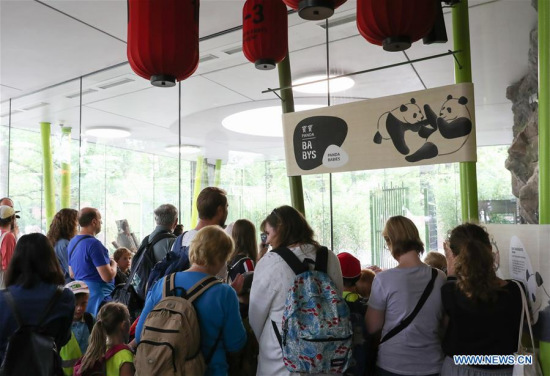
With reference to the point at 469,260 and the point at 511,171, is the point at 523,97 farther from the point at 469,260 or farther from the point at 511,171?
the point at 469,260

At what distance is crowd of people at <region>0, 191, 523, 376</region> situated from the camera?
1866mm

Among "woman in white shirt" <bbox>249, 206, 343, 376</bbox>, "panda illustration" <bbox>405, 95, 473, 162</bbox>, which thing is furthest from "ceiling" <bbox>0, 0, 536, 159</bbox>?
"woman in white shirt" <bbox>249, 206, 343, 376</bbox>

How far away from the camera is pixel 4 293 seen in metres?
2.05

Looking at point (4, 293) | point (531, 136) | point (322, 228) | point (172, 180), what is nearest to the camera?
point (4, 293)

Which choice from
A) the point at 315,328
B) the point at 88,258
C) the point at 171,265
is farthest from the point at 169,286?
the point at 88,258

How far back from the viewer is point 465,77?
307 cm

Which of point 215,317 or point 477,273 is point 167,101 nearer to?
point 215,317

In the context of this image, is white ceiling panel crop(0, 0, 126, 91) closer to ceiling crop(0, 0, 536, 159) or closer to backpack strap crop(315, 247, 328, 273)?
ceiling crop(0, 0, 536, 159)

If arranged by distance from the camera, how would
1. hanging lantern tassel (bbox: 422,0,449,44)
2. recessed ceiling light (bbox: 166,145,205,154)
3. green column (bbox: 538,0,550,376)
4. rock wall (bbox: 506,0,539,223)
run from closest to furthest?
green column (bbox: 538,0,550,376), hanging lantern tassel (bbox: 422,0,449,44), rock wall (bbox: 506,0,539,223), recessed ceiling light (bbox: 166,145,205,154)

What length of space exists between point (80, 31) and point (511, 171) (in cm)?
392

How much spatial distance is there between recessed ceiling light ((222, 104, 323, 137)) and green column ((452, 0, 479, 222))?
7.00 feet

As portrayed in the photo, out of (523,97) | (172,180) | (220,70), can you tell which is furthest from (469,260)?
(172,180)

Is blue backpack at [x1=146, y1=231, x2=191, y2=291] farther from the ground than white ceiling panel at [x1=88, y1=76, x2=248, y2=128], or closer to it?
closer to it

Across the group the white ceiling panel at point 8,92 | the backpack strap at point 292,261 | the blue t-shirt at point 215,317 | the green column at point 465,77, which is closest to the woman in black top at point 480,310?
the backpack strap at point 292,261
